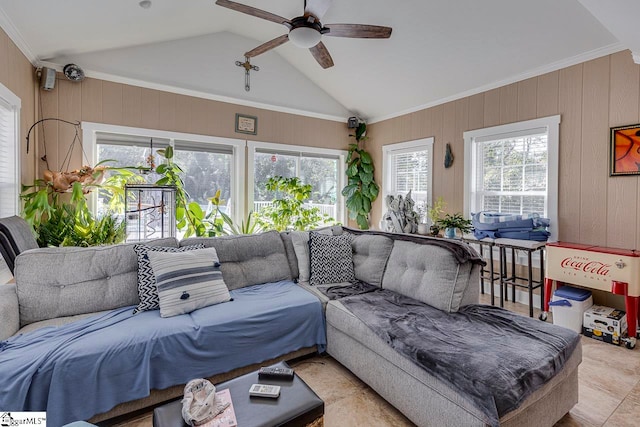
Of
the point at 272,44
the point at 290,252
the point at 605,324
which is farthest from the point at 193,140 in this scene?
the point at 605,324

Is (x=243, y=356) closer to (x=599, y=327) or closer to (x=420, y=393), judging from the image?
(x=420, y=393)

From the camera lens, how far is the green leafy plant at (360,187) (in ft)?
18.8

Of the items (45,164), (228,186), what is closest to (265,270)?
(228,186)

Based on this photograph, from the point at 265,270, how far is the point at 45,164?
2.87 metres

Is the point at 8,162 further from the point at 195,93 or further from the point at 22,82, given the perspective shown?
the point at 195,93

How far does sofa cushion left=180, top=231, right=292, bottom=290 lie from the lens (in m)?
2.78

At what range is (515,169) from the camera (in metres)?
3.98

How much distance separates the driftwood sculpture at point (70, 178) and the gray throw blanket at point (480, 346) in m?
3.01

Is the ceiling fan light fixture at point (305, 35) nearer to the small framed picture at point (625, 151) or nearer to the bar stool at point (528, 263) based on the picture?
the bar stool at point (528, 263)

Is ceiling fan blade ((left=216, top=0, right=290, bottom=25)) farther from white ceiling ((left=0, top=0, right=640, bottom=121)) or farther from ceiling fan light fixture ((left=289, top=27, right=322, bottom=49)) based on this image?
white ceiling ((left=0, top=0, right=640, bottom=121))

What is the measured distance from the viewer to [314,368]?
8.02 ft

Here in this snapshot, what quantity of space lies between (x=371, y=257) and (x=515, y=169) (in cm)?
235

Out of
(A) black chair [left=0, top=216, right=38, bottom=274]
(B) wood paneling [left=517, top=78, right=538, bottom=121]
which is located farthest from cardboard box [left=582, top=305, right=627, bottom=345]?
(A) black chair [left=0, top=216, right=38, bottom=274]

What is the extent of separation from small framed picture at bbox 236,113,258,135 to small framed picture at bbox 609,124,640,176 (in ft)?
14.0
